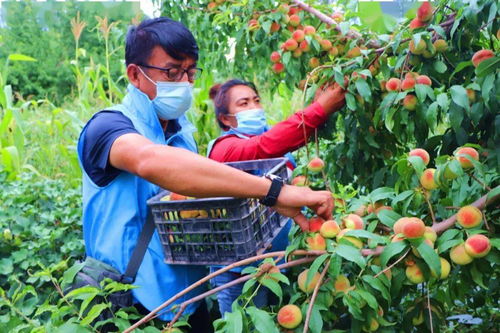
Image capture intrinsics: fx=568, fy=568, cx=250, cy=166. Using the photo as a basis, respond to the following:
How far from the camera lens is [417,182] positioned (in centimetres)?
149

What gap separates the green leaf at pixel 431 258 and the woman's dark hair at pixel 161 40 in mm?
926

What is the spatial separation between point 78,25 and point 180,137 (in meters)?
3.21

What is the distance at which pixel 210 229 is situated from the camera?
5.01 feet

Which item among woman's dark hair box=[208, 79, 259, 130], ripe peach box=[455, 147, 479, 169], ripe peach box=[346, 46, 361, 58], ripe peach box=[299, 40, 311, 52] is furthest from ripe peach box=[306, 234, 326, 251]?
woman's dark hair box=[208, 79, 259, 130]

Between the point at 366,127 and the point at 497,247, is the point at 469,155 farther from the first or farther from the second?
the point at 366,127

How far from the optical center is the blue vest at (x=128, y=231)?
5.28 feet

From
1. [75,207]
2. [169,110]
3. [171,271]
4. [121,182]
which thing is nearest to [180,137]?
[169,110]

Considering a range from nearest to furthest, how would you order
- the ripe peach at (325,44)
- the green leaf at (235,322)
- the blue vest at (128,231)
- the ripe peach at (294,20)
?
the green leaf at (235,322) < the blue vest at (128,231) < the ripe peach at (325,44) < the ripe peach at (294,20)

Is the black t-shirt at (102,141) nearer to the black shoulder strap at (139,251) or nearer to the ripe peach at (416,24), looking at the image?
the black shoulder strap at (139,251)

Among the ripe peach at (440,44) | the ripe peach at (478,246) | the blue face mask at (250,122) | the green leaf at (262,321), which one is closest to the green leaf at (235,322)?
the green leaf at (262,321)

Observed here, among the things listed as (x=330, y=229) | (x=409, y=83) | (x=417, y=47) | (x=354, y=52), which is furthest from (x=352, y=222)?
(x=354, y=52)

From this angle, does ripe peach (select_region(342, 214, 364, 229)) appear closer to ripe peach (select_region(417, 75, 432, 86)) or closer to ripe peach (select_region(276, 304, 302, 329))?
ripe peach (select_region(276, 304, 302, 329))

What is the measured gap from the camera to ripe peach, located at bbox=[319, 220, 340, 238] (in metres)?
1.35

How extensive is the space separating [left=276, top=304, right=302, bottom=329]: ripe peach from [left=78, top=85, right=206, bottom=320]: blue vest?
1.40 ft
